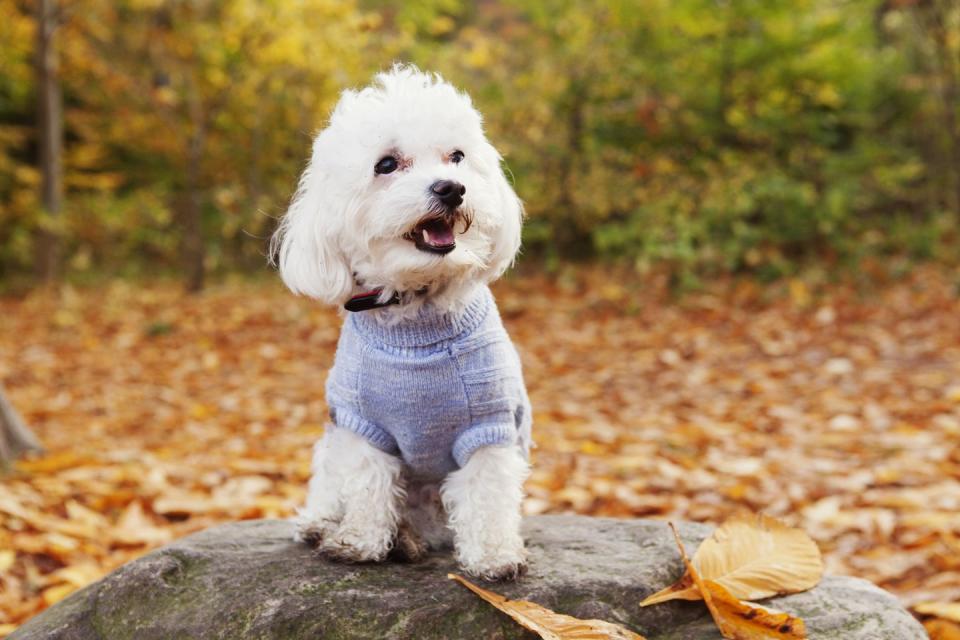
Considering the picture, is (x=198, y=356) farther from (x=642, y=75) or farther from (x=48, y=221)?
(x=642, y=75)

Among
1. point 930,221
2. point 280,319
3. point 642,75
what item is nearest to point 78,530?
point 280,319

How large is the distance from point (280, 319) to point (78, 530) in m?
5.24

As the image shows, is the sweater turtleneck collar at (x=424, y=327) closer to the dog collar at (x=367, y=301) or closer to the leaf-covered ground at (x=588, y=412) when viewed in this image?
the dog collar at (x=367, y=301)

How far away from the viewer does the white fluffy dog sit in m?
2.27

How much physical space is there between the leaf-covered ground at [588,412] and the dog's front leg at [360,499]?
1.23 m

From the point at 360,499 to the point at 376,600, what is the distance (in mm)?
325

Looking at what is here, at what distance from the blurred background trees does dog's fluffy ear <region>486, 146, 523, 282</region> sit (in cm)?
620

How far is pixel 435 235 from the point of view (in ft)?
7.40

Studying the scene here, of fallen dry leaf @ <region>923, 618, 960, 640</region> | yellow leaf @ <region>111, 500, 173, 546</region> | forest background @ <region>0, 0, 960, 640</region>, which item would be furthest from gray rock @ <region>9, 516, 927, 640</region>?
yellow leaf @ <region>111, 500, 173, 546</region>

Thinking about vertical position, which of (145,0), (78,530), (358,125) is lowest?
(78,530)

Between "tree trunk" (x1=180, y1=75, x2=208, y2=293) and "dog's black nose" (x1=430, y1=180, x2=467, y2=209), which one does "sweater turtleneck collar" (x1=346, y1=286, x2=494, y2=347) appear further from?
"tree trunk" (x1=180, y1=75, x2=208, y2=293)

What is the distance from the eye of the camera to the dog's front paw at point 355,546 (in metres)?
2.43

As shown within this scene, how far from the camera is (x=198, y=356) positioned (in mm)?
7684

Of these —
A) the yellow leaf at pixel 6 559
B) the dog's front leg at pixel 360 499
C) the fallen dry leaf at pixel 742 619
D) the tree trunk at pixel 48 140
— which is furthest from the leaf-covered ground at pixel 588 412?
the dog's front leg at pixel 360 499
